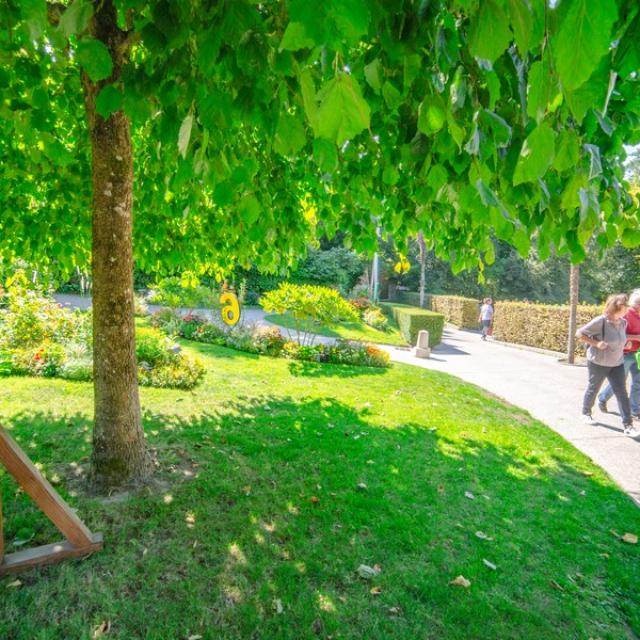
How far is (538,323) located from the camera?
1680 cm

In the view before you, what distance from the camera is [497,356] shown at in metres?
14.8

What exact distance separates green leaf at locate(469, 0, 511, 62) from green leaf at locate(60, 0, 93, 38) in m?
1.26

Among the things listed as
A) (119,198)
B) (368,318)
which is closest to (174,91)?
(119,198)

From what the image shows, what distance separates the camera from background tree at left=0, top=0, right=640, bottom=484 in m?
1.04

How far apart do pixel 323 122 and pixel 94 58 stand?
1151mm

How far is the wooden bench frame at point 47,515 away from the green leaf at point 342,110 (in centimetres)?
279

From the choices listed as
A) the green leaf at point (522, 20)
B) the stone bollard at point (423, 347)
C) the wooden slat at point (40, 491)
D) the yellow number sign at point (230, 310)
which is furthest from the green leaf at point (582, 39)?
the stone bollard at point (423, 347)

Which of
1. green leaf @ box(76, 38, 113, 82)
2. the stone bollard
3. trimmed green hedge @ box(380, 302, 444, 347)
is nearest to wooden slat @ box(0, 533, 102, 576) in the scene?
green leaf @ box(76, 38, 113, 82)

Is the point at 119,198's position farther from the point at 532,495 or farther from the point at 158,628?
the point at 532,495

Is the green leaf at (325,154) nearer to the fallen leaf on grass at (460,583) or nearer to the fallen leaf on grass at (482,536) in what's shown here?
the fallen leaf on grass at (460,583)

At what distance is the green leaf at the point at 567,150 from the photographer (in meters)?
1.38

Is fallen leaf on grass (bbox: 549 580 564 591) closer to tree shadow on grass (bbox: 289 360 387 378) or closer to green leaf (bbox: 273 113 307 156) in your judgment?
green leaf (bbox: 273 113 307 156)

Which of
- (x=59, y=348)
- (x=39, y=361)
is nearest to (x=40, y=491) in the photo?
(x=39, y=361)

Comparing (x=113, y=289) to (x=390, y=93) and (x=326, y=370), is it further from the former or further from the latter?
(x=326, y=370)
